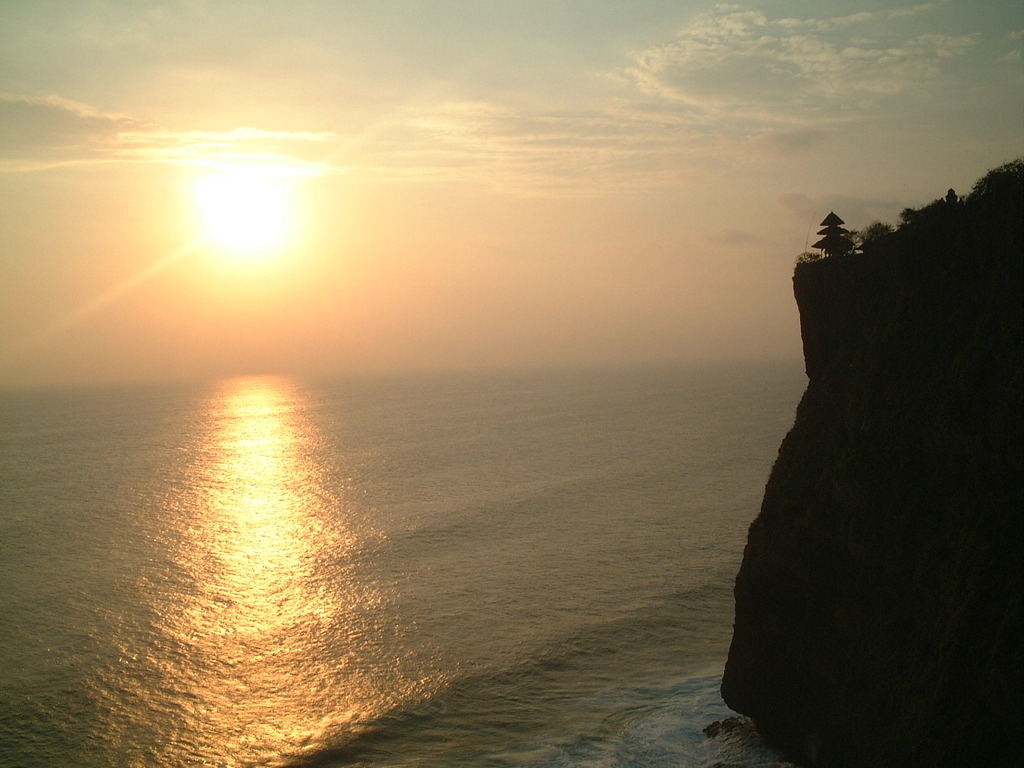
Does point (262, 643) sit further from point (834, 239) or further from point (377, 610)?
point (834, 239)

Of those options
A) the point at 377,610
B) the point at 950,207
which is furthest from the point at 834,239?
the point at 377,610

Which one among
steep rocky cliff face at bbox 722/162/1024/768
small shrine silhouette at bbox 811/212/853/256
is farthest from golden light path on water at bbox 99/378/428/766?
small shrine silhouette at bbox 811/212/853/256

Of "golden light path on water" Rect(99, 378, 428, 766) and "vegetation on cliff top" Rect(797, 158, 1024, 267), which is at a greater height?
"vegetation on cliff top" Rect(797, 158, 1024, 267)

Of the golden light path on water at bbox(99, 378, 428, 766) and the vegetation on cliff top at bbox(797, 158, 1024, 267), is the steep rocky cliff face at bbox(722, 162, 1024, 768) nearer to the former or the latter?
the vegetation on cliff top at bbox(797, 158, 1024, 267)

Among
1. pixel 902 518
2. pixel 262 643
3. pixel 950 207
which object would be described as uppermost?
pixel 950 207

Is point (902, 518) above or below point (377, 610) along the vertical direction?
above

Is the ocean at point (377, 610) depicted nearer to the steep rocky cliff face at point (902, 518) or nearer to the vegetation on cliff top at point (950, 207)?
the steep rocky cliff face at point (902, 518)

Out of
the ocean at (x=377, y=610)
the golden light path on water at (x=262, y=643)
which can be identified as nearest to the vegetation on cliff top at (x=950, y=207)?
the ocean at (x=377, y=610)
